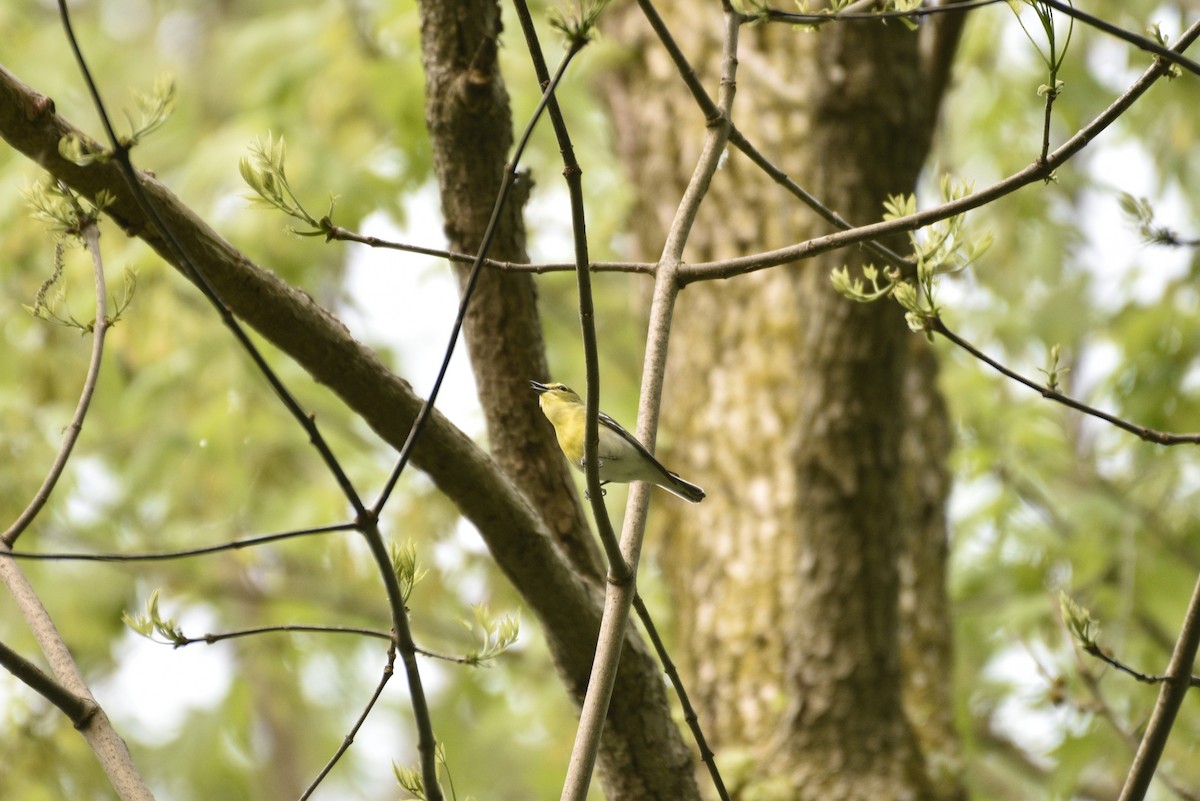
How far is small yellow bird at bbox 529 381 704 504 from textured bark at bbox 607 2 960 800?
713mm

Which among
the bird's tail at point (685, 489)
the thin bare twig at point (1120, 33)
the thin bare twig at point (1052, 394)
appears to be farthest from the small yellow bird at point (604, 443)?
the thin bare twig at point (1120, 33)

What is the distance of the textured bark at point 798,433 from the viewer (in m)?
2.67

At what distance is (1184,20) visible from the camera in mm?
4777

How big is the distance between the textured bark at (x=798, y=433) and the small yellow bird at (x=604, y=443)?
28.1 inches

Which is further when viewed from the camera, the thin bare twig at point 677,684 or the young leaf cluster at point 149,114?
the thin bare twig at point 677,684

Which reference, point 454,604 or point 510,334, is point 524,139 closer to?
point 510,334

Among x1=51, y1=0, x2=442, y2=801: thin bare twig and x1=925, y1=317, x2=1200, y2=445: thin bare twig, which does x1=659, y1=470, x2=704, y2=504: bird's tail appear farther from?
x1=51, y1=0, x2=442, y2=801: thin bare twig

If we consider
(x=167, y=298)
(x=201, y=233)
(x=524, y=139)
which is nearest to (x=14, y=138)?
(x=201, y=233)

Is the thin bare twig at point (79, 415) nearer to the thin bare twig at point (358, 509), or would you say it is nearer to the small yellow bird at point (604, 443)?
the thin bare twig at point (358, 509)

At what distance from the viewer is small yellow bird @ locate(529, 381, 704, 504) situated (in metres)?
1.97

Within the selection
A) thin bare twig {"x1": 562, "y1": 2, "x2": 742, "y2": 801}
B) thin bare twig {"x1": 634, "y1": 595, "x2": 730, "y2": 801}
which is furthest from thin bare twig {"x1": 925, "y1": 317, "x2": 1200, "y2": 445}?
thin bare twig {"x1": 634, "y1": 595, "x2": 730, "y2": 801}

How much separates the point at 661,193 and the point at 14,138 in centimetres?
278

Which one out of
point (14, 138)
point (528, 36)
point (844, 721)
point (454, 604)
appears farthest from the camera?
point (454, 604)

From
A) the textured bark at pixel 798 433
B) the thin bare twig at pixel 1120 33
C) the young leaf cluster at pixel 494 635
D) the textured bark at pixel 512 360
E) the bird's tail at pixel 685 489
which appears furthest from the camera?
the textured bark at pixel 798 433
